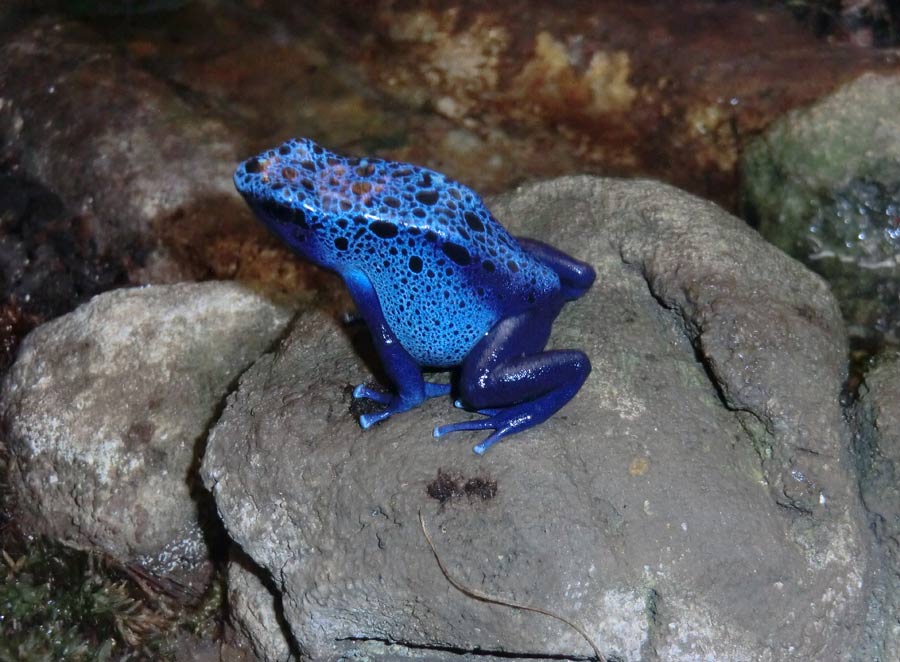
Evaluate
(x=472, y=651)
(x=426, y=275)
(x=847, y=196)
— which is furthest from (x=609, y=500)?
(x=847, y=196)

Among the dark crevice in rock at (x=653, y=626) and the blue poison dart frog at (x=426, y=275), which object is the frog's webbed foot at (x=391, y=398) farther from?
the dark crevice in rock at (x=653, y=626)

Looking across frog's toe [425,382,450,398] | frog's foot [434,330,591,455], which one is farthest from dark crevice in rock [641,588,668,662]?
frog's toe [425,382,450,398]

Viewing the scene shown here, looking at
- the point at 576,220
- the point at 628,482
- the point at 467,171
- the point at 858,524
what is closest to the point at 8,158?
the point at 467,171

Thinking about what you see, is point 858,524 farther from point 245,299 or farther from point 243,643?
point 245,299

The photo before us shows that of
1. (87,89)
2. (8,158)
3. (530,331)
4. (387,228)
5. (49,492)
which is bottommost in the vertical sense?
(49,492)

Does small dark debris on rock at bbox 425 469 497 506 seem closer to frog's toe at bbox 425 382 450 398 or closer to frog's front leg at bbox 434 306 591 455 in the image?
frog's front leg at bbox 434 306 591 455

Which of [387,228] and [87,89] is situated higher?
[387,228]
